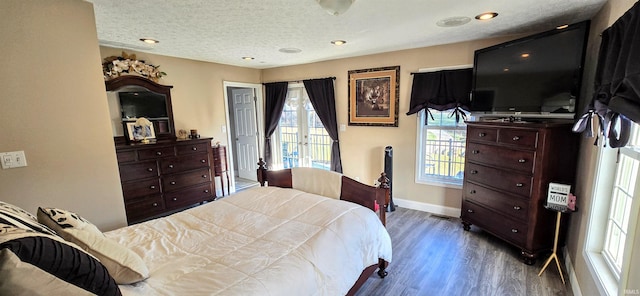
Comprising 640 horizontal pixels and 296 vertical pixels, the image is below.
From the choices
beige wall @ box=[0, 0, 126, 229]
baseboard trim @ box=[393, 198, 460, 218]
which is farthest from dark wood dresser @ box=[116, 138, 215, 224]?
baseboard trim @ box=[393, 198, 460, 218]

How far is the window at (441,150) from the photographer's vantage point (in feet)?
11.4

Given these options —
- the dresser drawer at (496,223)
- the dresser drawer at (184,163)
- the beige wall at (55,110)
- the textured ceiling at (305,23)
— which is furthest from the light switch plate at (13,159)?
the dresser drawer at (496,223)

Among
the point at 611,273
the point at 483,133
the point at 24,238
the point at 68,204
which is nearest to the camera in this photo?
the point at 24,238

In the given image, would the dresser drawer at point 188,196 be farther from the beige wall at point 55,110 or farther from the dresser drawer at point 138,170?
the beige wall at point 55,110

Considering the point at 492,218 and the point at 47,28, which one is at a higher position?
the point at 47,28

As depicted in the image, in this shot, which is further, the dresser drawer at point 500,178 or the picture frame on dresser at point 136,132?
the picture frame on dresser at point 136,132

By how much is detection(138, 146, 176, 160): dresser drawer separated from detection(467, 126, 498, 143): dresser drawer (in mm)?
3794

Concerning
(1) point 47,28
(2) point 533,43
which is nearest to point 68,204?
(1) point 47,28

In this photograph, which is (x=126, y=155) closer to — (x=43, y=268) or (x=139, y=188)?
(x=139, y=188)

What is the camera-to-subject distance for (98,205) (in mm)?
2104

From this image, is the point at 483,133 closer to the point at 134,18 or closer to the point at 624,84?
the point at 624,84

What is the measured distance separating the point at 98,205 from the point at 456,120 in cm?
388

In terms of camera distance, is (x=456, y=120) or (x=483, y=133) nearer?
(x=483, y=133)

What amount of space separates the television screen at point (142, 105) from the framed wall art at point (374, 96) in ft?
9.35
